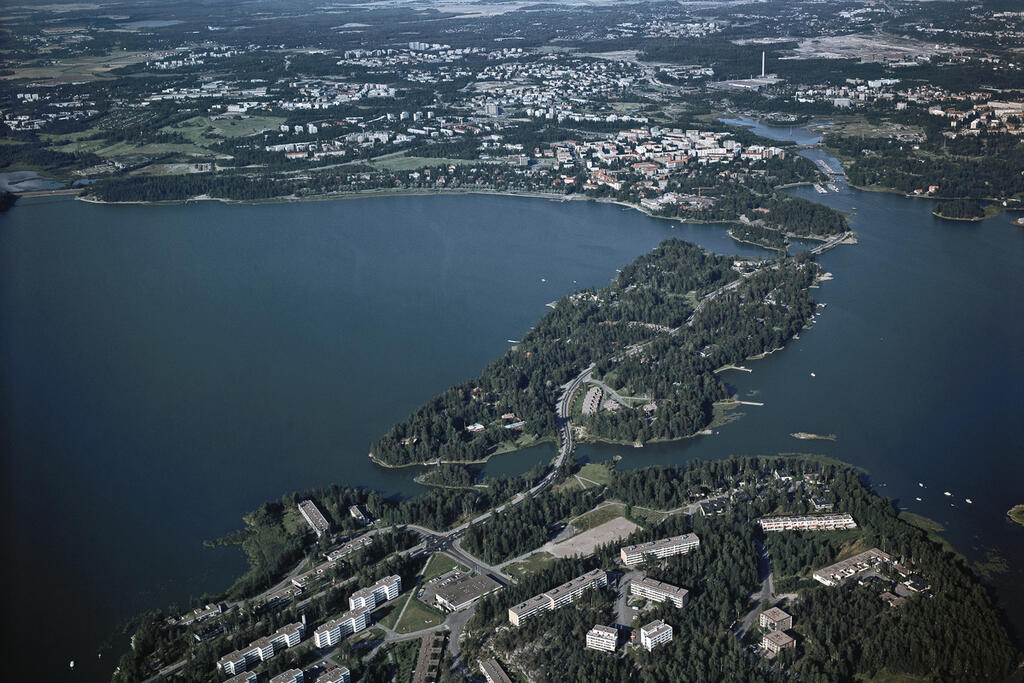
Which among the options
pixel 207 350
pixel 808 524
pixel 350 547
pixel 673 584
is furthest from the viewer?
pixel 207 350

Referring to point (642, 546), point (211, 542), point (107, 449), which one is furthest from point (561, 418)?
point (107, 449)

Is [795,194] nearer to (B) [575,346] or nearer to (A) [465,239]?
(A) [465,239]

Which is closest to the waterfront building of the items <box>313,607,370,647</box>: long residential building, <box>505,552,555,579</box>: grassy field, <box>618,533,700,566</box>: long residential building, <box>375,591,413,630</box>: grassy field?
<box>313,607,370,647</box>: long residential building

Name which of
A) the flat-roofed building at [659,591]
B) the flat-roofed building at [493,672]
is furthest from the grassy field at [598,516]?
the flat-roofed building at [493,672]


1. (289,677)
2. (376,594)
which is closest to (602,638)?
Result: (376,594)

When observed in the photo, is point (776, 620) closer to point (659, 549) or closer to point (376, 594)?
point (659, 549)

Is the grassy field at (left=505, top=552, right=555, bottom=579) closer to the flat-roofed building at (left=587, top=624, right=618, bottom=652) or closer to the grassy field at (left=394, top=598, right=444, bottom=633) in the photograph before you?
the grassy field at (left=394, top=598, right=444, bottom=633)
